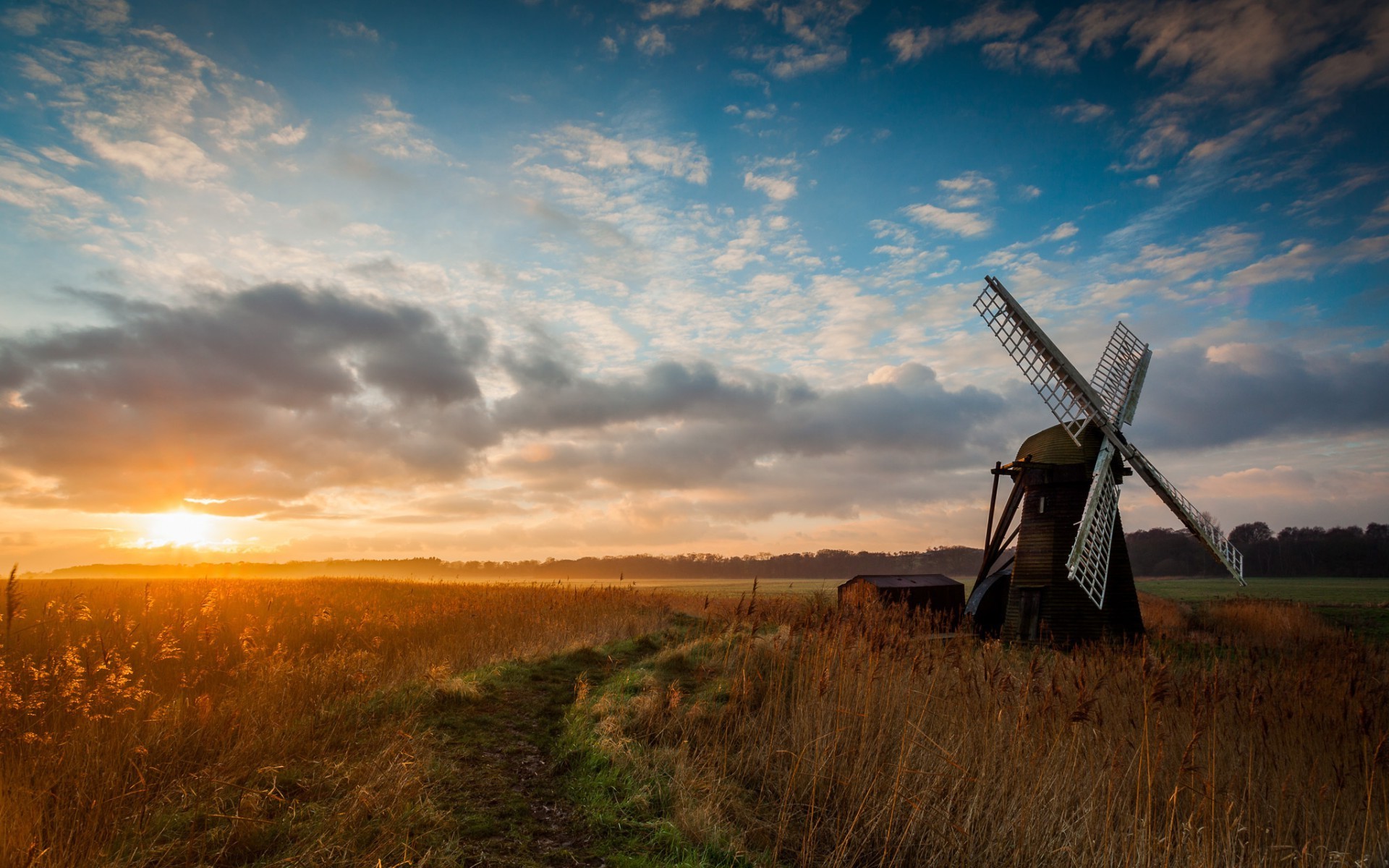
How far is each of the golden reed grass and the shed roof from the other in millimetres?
17821

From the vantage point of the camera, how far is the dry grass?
4.75 m

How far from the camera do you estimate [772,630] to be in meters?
13.3

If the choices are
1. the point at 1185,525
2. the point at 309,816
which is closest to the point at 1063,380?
the point at 1185,525

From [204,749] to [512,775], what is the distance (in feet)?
9.77

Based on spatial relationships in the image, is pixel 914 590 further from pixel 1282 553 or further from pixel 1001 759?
pixel 1282 553

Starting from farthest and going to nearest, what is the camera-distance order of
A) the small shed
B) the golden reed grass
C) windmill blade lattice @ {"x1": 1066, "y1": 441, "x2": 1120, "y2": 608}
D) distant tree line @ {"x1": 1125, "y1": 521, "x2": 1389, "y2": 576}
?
distant tree line @ {"x1": 1125, "y1": 521, "x2": 1389, "y2": 576}
the small shed
windmill blade lattice @ {"x1": 1066, "y1": 441, "x2": 1120, "y2": 608}
the golden reed grass

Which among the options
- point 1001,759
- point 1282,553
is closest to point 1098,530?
point 1001,759

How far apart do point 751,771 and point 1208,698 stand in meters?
4.74

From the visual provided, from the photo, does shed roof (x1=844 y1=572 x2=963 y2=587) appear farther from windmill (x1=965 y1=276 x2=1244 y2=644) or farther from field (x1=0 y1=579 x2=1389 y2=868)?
field (x1=0 y1=579 x2=1389 y2=868)

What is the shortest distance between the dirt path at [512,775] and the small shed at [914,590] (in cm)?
1840

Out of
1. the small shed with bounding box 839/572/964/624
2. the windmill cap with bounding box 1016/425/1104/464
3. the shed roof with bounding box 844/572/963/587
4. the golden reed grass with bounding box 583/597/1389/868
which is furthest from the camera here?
the shed roof with bounding box 844/572/963/587

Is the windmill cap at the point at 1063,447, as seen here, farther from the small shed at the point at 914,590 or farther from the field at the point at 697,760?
the field at the point at 697,760

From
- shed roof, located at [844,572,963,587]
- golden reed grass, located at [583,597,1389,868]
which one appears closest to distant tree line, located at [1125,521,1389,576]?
shed roof, located at [844,572,963,587]

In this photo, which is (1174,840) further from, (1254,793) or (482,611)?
(482,611)
